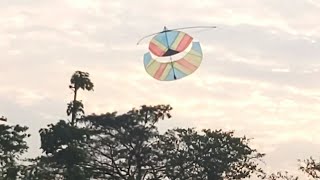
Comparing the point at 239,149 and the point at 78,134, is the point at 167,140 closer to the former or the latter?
the point at 239,149

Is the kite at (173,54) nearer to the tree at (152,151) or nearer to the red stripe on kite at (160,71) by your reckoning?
the red stripe on kite at (160,71)

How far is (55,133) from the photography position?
55500mm

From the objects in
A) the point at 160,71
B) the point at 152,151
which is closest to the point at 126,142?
the point at 152,151

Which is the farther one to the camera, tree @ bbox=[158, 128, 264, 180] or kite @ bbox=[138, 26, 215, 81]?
tree @ bbox=[158, 128, 264, 180]

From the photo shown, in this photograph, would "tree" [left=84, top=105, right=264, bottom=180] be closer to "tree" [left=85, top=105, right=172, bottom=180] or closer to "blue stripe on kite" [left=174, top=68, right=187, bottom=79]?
"tree" [left=85, top=105, right=172, bottom=180]

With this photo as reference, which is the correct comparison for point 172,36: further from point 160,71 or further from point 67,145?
point 67,145

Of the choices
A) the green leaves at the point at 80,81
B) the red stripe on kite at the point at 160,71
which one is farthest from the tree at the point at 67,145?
the red stripe on kite at the point at 160,71

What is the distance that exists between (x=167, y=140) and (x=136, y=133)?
340 centimetres

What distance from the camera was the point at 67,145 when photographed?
55688mm

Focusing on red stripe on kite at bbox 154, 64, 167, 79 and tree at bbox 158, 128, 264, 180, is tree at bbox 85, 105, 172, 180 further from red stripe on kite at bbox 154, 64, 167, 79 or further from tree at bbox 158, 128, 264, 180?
red stripe on kite at bbox 154, 64, 167, 79

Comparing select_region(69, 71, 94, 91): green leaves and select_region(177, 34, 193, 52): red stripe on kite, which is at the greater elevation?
select_region(69, 71, 94, 91): green leaves

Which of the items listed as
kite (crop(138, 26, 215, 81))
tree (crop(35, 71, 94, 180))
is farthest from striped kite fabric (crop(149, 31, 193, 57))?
tree (crop(35, 71, 94, 180))

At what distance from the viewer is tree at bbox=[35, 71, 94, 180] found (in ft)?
181

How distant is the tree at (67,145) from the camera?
5525 centimetres
